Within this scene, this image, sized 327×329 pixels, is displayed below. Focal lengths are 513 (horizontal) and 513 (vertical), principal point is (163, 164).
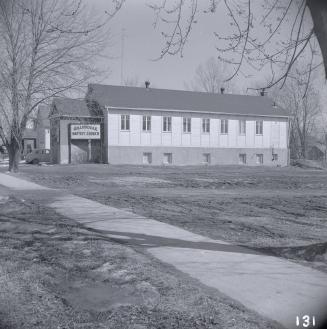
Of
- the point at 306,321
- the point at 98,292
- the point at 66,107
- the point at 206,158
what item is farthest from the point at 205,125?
the point at 306,321

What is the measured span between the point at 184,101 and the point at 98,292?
43400mm

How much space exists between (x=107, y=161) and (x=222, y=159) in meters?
11.4

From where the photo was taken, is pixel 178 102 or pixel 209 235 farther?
pixel 178 102

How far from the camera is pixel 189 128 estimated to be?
46.7 meters

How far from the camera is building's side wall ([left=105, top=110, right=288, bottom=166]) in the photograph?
143 feet

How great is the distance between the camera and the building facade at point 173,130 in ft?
142

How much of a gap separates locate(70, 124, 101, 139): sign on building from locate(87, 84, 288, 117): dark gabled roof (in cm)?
218

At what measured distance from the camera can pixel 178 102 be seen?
47.8 m

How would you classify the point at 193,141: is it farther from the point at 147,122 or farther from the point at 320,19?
the point at 320,19

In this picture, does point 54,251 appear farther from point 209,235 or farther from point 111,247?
point 209,235

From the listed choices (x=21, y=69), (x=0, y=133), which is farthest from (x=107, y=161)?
(x=21, y=69)

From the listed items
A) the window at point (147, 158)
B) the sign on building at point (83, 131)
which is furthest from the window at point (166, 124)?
A: the sign on building at point (83, 131)

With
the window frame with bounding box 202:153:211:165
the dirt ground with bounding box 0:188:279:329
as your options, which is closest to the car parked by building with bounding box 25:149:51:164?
the window frame with bounding box 202:153:211:165

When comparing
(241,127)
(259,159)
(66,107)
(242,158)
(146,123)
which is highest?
(66,107)
